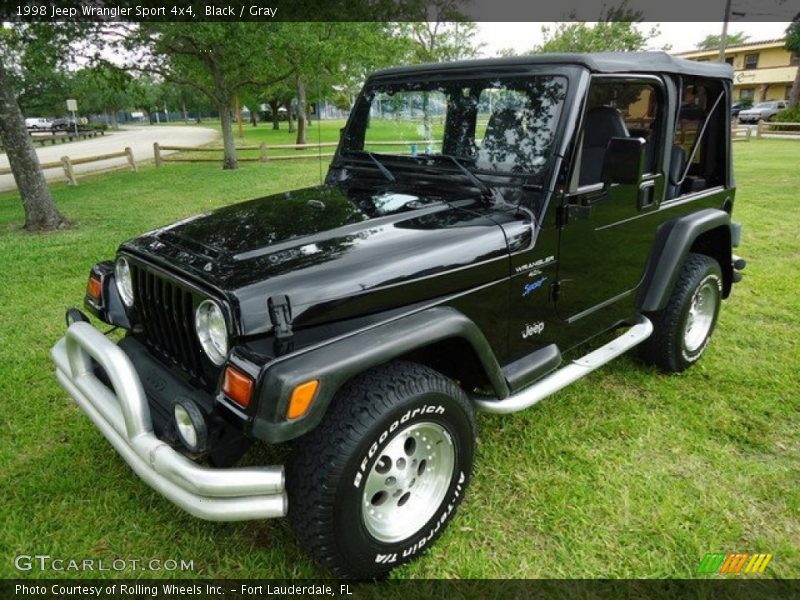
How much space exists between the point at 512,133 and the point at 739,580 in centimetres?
224

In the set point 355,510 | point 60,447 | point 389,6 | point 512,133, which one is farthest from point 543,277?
point 389,6

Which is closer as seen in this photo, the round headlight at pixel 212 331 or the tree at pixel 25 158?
the round headlight at pixel 212 331

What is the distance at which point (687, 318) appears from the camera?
12.3 feet

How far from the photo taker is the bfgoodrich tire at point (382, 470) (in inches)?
80.3

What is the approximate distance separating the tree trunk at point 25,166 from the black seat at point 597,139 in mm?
8901

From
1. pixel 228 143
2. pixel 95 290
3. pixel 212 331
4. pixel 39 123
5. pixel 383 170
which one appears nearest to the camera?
pixel 212 331

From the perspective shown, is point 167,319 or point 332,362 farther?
point 167,319

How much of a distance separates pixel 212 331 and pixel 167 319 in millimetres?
408

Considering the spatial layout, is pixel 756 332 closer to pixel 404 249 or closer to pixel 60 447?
pixel 404 249

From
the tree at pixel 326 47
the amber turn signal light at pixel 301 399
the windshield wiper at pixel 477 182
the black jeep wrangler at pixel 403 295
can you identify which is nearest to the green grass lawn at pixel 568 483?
the black jeep wrangler at pixel 403 295

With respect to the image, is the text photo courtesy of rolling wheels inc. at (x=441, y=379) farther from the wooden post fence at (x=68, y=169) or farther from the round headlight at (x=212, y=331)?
the wooden post fence at (x=68, y=169)

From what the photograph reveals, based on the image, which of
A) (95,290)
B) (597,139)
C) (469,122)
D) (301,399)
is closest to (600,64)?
(597,139)

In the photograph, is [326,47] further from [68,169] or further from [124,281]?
[124,281]

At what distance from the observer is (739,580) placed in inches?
92.3
